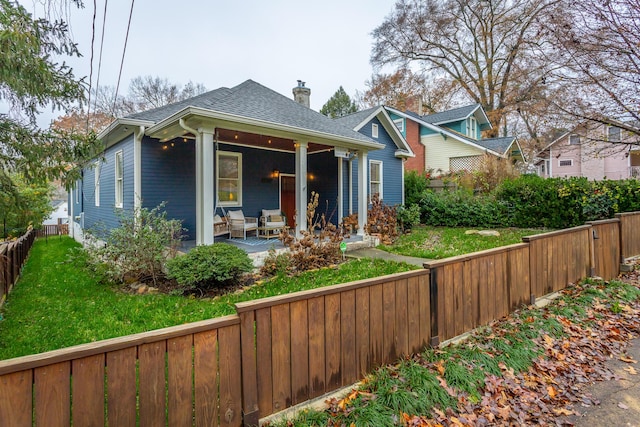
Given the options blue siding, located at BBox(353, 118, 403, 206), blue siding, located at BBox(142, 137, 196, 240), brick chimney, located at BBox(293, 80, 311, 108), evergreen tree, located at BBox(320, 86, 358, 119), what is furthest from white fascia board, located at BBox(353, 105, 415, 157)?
evergreen tree, located at BBox(320, 86, 358, 119)

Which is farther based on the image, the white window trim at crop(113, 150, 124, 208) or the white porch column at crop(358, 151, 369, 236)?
the white porch column at crop(358, 151, 369, 236)

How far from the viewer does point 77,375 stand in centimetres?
173

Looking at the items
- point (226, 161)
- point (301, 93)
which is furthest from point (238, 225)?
point (301, 93)

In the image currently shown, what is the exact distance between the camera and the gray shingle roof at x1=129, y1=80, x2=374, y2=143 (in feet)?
22.9

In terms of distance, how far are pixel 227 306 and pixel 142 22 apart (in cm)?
453

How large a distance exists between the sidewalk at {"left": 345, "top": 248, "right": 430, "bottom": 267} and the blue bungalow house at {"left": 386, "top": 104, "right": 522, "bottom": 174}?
10.7m

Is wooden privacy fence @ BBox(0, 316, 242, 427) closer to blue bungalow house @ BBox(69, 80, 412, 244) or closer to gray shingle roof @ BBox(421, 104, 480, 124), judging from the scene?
blue bungalow house @ BBox(69, 80, 412, 244)

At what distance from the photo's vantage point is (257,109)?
25.1ft

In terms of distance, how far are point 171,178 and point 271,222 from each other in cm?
270

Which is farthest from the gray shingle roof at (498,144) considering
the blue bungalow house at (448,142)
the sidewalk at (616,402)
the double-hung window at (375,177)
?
the sidewalk at (616,402)

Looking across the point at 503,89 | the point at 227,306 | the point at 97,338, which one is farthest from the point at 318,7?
the point at 503,89

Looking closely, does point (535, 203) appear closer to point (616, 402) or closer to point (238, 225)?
point (616, 402)

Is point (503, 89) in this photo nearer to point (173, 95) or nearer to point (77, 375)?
point (173, 95)

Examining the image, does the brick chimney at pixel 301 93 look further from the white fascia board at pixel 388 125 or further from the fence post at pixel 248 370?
the fence post at pixel 248 370
